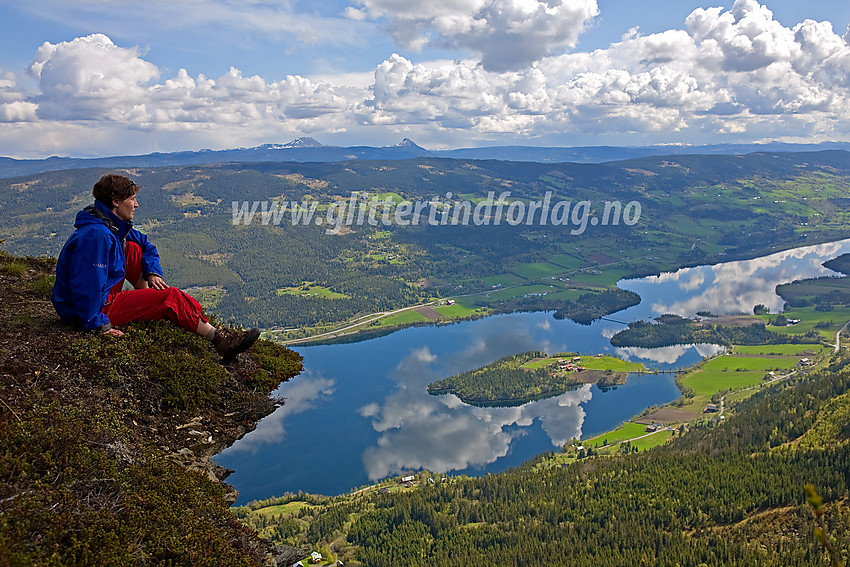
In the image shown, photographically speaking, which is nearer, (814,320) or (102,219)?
(102,219)

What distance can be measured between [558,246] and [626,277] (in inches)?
1531

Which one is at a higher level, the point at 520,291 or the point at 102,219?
the point at 102,219

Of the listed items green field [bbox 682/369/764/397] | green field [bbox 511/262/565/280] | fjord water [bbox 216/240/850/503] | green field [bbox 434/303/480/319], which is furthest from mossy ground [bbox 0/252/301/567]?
green field [bbox 511/262/565/280]

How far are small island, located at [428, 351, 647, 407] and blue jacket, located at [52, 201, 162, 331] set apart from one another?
7238 centimetres

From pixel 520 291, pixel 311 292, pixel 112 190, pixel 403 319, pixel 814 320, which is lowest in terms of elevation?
pixel 403 319

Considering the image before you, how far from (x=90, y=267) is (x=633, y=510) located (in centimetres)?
4767

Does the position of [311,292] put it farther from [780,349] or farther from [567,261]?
[780,349]

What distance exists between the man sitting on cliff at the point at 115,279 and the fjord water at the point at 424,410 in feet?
175

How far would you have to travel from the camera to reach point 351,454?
6456 cm

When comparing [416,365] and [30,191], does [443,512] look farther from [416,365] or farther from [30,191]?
[30,191]

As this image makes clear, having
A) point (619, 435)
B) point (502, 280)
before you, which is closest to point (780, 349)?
point (619, 435)

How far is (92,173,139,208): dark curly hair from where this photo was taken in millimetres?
7629

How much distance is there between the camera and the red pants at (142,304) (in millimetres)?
8141

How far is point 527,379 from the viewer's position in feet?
270
